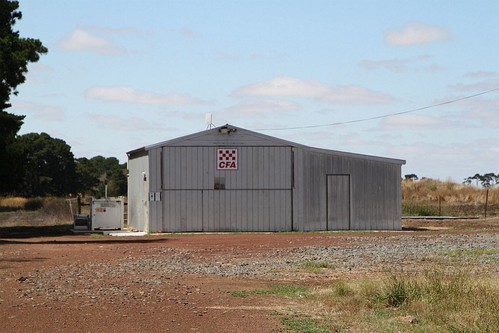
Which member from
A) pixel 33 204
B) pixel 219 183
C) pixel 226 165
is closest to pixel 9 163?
pixel 219 183

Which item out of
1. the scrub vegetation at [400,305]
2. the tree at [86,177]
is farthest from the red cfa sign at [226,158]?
the tree at [86,177]

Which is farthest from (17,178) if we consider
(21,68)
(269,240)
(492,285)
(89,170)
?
(89,170)

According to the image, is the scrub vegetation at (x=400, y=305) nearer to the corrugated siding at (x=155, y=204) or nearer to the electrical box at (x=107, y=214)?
the corrugated siding at (x=155, y=204)

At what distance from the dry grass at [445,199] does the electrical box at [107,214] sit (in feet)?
74.1

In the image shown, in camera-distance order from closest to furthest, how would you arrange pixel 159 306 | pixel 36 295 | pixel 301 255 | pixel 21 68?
pixel 159 306
pixel 36 295
pixel 301 255
pixel 21 68

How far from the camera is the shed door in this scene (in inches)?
1634

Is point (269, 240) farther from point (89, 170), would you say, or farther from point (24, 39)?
point (89, 170)

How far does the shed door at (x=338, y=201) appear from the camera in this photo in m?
41.5

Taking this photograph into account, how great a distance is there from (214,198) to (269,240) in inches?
304

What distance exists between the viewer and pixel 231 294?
→ 16453 mm

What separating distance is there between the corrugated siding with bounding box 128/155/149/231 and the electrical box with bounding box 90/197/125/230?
2.61ft

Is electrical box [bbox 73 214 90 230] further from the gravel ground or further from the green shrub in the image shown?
the green shrub

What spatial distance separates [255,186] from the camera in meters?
40.8

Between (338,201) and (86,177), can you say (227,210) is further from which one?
(86,177)
